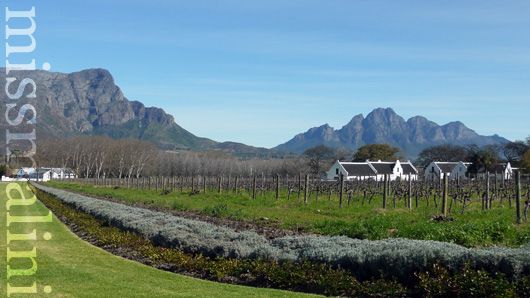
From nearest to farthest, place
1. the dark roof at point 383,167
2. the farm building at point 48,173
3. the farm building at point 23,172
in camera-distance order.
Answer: the dark roof at point 383,167, the farm building at point 23,172, the farm building at point 48,173

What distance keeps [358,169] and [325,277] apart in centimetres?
8398

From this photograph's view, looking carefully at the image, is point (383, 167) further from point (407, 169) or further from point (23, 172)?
point (23, 172)

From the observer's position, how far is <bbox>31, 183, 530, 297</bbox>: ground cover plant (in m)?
10.0

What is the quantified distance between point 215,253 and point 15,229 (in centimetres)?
1307

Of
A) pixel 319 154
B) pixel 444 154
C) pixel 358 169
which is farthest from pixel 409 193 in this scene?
pixel 444 154

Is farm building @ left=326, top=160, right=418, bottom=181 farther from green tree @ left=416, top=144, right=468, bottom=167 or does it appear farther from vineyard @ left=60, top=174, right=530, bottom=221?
green tree @ left=416, top=144, right=468, bottom=167

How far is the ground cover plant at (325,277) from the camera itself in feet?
32.9

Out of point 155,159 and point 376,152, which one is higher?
point 376,152

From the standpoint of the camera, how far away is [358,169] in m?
94.8

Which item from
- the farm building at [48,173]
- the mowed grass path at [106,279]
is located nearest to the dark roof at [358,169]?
the farm building at [48,173]

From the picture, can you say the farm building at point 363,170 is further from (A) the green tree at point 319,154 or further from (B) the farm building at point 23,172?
(B) the farm building at point 23,172

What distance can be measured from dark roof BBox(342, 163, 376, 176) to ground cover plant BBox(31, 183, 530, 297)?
77.3 meters

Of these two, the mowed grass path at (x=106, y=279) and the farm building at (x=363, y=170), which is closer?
the mowed grass path at (x=106, y=279)

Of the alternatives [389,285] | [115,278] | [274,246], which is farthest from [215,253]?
[389,285]
